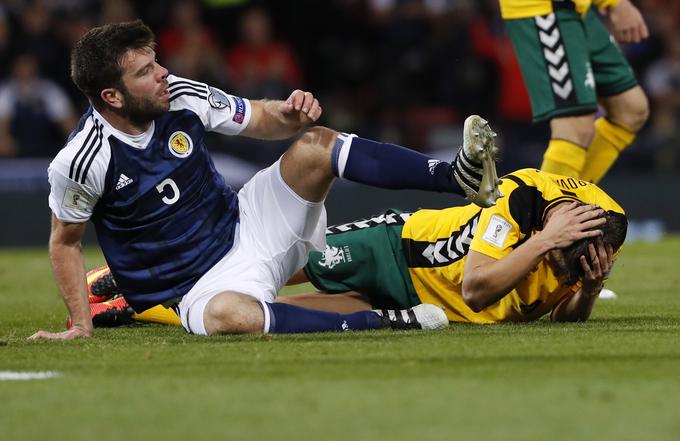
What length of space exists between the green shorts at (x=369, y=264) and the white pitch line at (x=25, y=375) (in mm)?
1877

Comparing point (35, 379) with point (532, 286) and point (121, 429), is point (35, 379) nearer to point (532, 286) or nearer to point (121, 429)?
point (121, 429)

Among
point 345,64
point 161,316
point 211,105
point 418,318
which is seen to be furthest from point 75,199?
point 345,64

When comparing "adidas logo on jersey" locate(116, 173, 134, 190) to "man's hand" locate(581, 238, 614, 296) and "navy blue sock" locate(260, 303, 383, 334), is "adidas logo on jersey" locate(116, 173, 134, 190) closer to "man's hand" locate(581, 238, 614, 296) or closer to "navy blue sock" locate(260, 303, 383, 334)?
"navy blue sock" locate(260, 303, 383, 334)

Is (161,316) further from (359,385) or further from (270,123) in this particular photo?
(359,385)

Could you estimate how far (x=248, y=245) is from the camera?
5.26 metres

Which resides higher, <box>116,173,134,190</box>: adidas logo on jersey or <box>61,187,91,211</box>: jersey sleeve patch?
<box>116,173,134,190</box>: adidas logo on jersey

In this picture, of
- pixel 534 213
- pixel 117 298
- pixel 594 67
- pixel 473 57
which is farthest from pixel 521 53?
pixel 473 57

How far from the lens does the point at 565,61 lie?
6.81 meters

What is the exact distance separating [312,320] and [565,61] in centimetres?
254

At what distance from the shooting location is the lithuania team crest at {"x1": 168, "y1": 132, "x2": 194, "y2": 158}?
515 cm

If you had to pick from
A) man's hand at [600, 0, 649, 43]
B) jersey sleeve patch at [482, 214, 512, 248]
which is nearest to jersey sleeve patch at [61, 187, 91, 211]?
jersey sleeve patch at [482, 214, 512, 248]

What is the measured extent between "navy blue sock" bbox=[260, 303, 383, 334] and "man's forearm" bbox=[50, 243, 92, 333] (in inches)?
28.3

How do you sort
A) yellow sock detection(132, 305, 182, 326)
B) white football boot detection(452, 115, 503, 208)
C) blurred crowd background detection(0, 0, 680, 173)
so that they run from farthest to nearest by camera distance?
blurred crowd background detection(0, 0, 680, 173) < yellow sock detection(132, 305, 182, 326) < white football boot detection(452, 115, 503, 208)

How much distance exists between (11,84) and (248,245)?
762 cm
